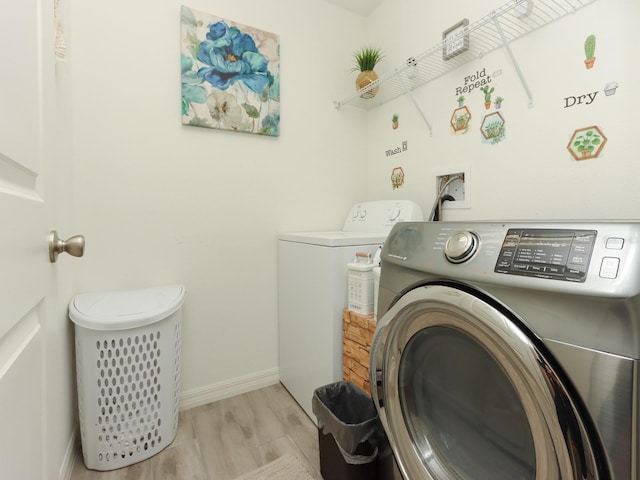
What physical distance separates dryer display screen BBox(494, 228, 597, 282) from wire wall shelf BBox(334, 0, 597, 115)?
37.2 inches

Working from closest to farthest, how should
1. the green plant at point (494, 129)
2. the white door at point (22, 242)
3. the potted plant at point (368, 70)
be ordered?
the white door at point (22, 242)
the green plant at point (494, 129)
the potted plant at point (368, 70)

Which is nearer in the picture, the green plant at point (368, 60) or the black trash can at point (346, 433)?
the black trash can at point (346, 433)

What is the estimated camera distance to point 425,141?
1753 millimetres

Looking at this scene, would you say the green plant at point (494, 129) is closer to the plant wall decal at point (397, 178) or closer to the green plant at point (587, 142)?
the green plant at point (587, 142)

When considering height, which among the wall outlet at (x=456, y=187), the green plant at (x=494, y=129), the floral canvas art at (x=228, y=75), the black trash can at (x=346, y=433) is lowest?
the black trash can at (x=346, y=433)

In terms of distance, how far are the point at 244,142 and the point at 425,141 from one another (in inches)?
40.4

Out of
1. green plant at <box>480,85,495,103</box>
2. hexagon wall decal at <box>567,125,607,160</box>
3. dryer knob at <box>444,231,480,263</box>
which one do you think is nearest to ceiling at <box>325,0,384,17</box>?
green plant at <box>480,85,495,103</box>

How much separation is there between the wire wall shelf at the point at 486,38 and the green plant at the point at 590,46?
0.12 meters

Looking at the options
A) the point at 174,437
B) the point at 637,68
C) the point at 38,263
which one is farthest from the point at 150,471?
the point at 637,68

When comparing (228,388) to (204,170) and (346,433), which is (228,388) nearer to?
(346,433)

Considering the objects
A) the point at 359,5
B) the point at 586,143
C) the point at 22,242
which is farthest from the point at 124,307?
the point at 359,5

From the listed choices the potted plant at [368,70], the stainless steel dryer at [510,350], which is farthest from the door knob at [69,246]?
the potted plant at [368,70]

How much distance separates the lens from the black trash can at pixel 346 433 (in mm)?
1017

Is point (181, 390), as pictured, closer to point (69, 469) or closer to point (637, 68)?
point (69, 469)
